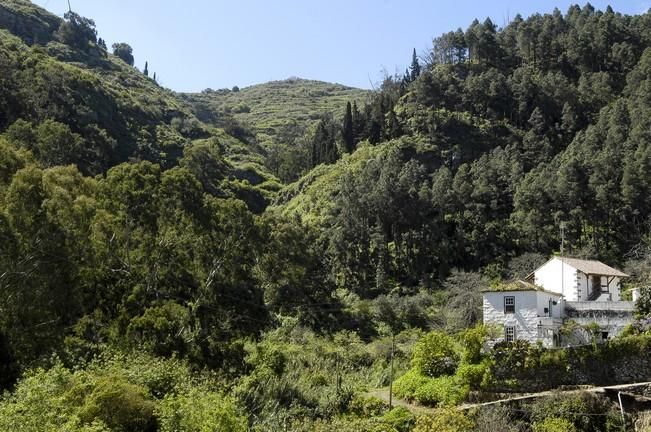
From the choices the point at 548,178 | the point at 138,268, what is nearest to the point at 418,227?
the point at 548,178

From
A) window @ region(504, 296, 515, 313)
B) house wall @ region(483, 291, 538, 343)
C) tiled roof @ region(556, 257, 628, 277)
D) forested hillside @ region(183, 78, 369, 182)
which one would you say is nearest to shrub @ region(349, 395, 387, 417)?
house wall @ region(483, 291, 538, 343)

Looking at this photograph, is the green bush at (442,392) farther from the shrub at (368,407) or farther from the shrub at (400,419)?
the shrub at (400,419)

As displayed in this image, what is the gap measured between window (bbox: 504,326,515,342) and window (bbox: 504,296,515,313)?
888mm

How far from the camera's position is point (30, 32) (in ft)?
411

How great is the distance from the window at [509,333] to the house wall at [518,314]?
156 millimetres

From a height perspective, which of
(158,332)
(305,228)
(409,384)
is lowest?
(409,384)

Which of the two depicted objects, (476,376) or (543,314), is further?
(543,314)

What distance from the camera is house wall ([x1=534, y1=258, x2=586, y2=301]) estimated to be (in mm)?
39031

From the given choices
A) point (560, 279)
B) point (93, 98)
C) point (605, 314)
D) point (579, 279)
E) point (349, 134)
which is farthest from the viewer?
point (349, 134)

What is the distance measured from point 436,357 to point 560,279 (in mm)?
12340

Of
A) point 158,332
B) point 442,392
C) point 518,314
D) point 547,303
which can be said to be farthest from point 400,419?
point 547,303

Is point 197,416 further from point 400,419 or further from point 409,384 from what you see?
point 409,384

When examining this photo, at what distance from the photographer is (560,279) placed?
39844 millimetres

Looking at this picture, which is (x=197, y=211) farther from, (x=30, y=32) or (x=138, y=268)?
(x=30, y=32)
